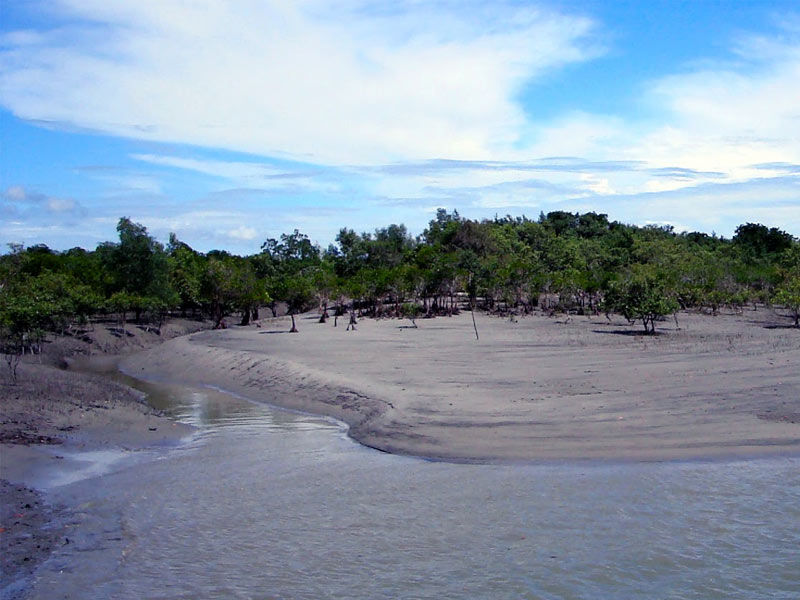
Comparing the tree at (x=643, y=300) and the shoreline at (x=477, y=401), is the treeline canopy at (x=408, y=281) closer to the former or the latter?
the tree at (x=643, y=300)

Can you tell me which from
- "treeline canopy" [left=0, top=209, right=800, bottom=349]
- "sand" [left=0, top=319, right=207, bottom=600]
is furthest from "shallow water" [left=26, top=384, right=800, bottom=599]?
"treeline canopy" [left=0, top=209, right=800, bottom=349]

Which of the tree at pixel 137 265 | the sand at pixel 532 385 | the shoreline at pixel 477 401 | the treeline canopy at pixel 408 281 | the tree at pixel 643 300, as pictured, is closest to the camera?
the shoreline at pixel 477 401

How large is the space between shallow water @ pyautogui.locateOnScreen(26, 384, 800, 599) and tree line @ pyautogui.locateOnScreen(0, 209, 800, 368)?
25585 millimetres

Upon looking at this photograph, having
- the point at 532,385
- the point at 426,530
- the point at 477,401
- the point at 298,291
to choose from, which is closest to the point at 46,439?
the point at 426,530

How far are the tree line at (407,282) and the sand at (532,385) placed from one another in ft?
21.4

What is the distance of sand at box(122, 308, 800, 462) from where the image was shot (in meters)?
15.6

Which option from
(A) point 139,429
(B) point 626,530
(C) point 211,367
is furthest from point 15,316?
(B) point 626,530

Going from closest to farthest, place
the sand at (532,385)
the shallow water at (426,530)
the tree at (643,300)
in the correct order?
the shallow water at (426,530) → the sand at (532,385) → the tree at (643,300)

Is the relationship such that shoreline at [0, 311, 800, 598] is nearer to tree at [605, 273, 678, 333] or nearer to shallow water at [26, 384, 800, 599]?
shallow water at [26, 384, 800, 599]

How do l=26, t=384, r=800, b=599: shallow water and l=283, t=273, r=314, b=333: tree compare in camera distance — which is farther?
l=283, t=273, r=314, b=333: tree

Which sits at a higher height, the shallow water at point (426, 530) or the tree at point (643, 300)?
the tree at point (643, 300)

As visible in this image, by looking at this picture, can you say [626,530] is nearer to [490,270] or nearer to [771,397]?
[771,397]

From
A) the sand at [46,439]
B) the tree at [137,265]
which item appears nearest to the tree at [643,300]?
the sand at [46,439]

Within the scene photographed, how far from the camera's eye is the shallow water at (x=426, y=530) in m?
9.14
